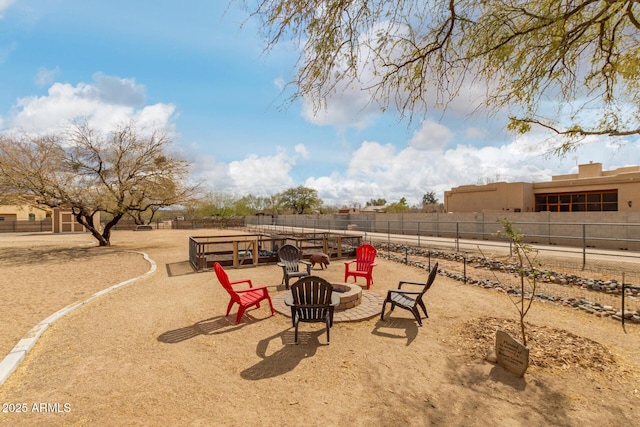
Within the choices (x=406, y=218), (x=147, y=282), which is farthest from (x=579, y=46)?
(x=406, y=218)

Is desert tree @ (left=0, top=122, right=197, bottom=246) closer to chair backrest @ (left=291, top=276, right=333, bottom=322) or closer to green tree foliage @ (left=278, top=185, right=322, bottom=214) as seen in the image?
chair backrest @ (left=291, top=276, right=333, bottom=322)

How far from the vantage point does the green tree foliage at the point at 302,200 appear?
7419cm

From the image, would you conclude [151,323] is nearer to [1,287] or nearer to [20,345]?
[20,345]

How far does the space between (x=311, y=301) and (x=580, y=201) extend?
28613 millimetres

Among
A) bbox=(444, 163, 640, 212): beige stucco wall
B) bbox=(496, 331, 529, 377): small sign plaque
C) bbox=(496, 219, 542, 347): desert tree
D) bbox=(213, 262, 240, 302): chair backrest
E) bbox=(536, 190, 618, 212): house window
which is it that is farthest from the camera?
bbox=(536, 190, 618, 212): house window

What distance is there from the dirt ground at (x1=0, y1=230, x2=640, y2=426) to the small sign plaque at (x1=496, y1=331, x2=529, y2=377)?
0.10 m

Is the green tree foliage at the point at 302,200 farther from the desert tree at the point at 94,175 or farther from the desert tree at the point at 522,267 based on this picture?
the desert tree at the point at 522,267

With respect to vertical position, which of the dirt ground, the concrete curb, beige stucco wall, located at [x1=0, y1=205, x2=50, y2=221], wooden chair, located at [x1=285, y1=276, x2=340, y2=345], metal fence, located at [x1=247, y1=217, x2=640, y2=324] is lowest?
metal fence, located at [x1=247, y1=217, x2=640, y2=324]

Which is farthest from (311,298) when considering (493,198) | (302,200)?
(302,200)

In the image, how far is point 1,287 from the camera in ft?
26.0

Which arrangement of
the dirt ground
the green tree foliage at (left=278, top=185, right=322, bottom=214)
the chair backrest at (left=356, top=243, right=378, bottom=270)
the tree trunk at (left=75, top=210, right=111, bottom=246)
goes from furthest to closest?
the green tree foliage at (left=278, top=185, right=322, bottom=214)
the tree trunk at (left=75, top=210, right=111, bottom=246)
the chair backrest at (left=356, top=243, right=378, bottom=270)
the dirt ground

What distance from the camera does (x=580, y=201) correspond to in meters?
24.2

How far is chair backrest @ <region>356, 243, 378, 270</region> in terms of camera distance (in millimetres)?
8234

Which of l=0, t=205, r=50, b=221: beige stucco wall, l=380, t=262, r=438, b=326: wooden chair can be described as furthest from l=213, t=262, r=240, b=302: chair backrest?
l=0, t=205, r=50, b=221: beige stucco wall
